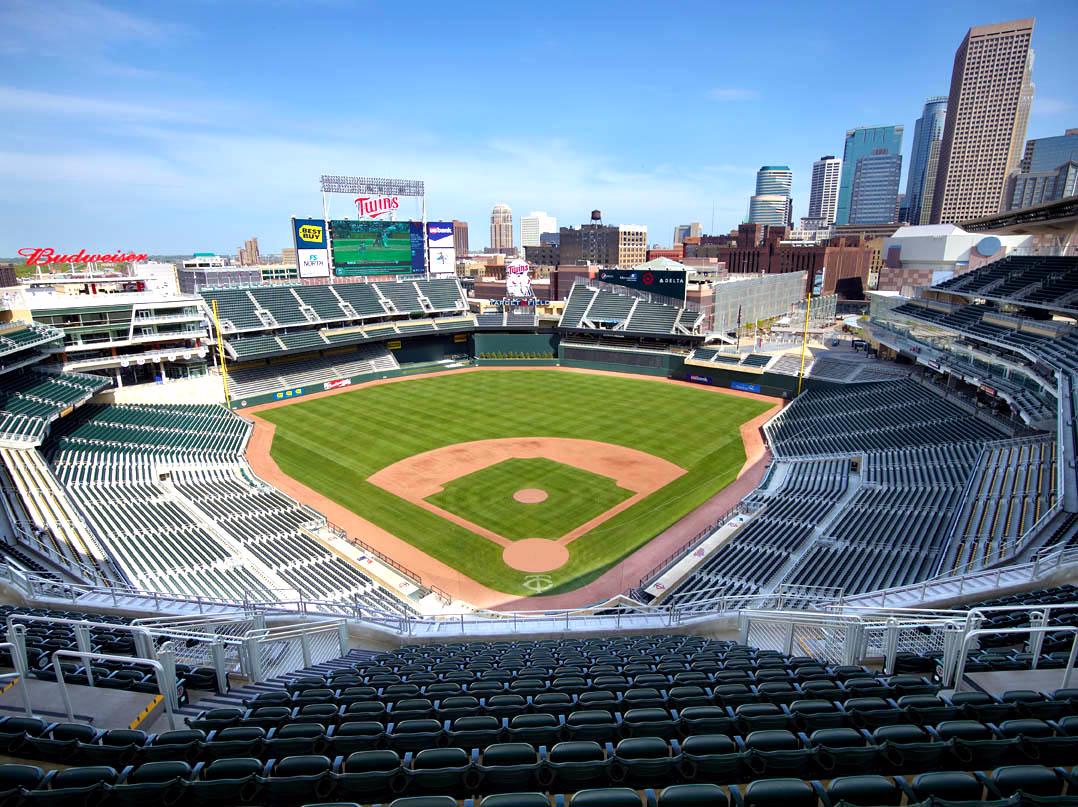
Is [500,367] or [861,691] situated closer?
[861,691]

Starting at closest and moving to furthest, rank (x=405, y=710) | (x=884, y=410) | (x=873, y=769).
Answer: (x=873, y=769) → (x=405, y=710) → (x=884, y=410)

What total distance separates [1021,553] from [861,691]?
479 inches

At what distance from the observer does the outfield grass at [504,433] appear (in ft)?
82.6

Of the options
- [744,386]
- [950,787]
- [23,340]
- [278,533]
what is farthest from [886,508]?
[23,340]

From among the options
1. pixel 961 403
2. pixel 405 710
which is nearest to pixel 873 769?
pixel 405 710

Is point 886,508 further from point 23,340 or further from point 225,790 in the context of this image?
point 23,340

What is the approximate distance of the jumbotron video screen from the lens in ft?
186

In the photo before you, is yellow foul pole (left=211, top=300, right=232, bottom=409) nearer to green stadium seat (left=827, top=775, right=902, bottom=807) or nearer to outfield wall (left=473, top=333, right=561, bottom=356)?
outfield wall (left=473, top=333, right=561, bottom=356)

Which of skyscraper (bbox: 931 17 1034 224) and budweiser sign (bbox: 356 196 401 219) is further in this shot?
skyscraper (bbox: 931 17 1034 224)

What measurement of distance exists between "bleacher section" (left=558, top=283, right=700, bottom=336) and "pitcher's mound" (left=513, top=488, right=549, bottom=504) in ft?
110

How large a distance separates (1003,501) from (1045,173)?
574ft

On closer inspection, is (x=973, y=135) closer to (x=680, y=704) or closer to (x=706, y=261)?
(x=706, y=261)

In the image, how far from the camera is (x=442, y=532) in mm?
26188

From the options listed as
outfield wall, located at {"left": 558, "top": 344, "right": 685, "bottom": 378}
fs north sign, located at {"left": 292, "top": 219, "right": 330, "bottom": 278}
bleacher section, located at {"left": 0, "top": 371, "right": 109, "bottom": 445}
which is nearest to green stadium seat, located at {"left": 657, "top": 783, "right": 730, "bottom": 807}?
bleacher section, located at {"left": 0, "top": 371, "right": 109, "bottom": 445}
